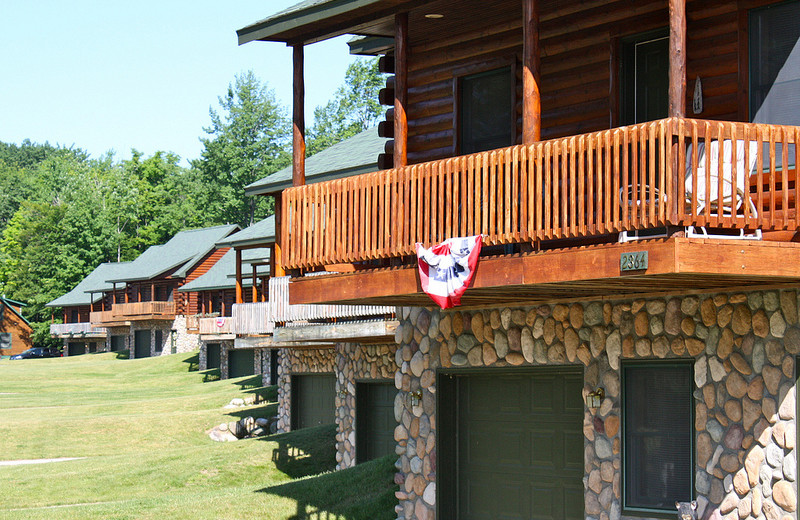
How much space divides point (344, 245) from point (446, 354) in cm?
228

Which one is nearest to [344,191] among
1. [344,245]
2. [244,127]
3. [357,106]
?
[344,245]

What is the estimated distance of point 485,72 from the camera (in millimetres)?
14336

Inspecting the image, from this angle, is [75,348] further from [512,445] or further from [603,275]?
[603,275]

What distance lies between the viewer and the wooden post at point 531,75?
437 inches

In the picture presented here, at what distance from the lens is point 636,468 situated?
38.1ft

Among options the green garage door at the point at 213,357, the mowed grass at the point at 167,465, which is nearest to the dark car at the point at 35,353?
the green garage door at the point at 213,357

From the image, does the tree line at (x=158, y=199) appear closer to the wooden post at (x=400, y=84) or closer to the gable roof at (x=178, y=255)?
the gable roof at (x=178, y=255)

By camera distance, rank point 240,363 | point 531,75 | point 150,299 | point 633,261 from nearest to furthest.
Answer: point 633,261 < point 531,75 < point 240,363 < point 150,299

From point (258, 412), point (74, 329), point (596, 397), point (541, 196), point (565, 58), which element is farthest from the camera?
point (74, 329)

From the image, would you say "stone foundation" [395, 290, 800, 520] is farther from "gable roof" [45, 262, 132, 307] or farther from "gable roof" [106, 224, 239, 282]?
"gable roof" [45, 262, 132, 307]

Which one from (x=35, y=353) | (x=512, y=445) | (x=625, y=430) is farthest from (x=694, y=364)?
(x=35, y=353)

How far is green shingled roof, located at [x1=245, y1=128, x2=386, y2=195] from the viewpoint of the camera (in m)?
25.9

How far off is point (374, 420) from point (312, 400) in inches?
261

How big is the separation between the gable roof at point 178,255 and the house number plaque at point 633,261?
5829 centimetres
